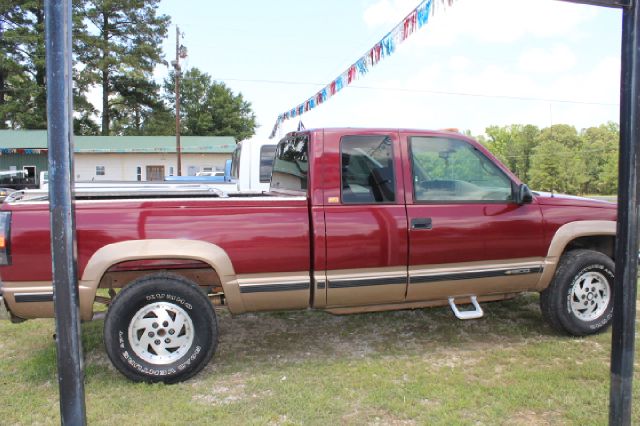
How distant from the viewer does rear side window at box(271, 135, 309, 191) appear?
4.45 m

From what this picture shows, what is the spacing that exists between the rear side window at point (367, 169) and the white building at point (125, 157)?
2738 cm

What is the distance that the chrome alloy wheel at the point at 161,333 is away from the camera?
12.2 feet

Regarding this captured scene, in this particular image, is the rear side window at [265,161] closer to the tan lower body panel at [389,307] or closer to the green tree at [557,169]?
the tan lower body panel at [389,307]

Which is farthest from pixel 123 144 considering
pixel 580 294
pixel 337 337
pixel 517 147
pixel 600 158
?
pixel 517 147

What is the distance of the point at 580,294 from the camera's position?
4664 millimetres

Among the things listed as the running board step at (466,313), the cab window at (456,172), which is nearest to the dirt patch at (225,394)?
the running board step at (466,313)

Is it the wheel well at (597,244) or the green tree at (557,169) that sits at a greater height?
the green tree at (557,169)

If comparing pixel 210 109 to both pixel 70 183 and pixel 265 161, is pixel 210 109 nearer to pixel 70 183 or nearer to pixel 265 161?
pixel 265 161

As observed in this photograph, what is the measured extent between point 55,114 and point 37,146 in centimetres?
3476

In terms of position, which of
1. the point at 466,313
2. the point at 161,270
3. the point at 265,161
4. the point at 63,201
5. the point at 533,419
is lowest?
the point at 533,419

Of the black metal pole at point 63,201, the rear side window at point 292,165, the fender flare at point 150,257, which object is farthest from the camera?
the rear side window at point 292,165

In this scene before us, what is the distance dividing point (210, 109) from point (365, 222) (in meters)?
49.6

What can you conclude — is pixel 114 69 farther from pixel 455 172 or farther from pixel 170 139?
pixel 455 172

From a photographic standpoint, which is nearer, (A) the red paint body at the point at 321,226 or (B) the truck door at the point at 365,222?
(A) the red paint body at the point at 321,226
